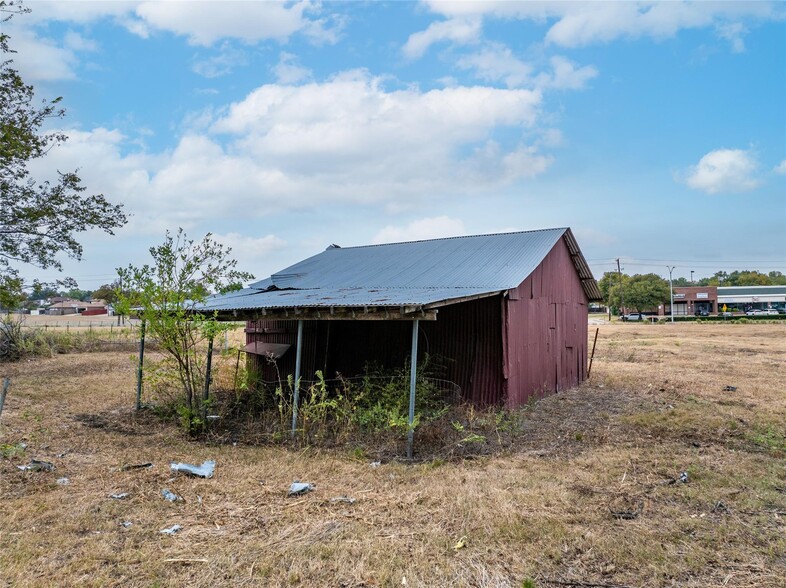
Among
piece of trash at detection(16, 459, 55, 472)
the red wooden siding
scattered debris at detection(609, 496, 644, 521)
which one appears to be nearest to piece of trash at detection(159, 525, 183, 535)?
piece of trash at detection(16, 459, 55, 472)

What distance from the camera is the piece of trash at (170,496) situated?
5.76 metres

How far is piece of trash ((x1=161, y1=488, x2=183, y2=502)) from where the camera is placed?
5.76 m

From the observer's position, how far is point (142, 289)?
852 centimetres

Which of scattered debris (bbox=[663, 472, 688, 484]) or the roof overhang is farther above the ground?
the roof overhang

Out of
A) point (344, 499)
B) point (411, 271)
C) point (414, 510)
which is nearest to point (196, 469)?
point (344, 499)

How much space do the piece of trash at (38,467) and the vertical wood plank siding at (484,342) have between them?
6.09 metres

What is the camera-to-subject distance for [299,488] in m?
5.99

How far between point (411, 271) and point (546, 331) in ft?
11.5

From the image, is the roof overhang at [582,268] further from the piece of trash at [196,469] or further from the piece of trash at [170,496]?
the piece of trash at [170,496]

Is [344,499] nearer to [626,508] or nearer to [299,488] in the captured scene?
[299,488]

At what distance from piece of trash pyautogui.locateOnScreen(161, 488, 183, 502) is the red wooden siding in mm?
6328

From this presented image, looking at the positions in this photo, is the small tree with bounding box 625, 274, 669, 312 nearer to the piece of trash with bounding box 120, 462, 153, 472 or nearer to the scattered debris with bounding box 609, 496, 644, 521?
the scattered debris with bounding box 609, 496, 644, 521

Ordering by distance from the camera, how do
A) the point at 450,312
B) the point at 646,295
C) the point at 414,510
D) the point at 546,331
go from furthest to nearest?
the point at 646,295, the point at 546,331, the point at 450,312, the point at 414,510

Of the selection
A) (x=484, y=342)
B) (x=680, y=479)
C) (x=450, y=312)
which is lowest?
(x=680, y=479)
